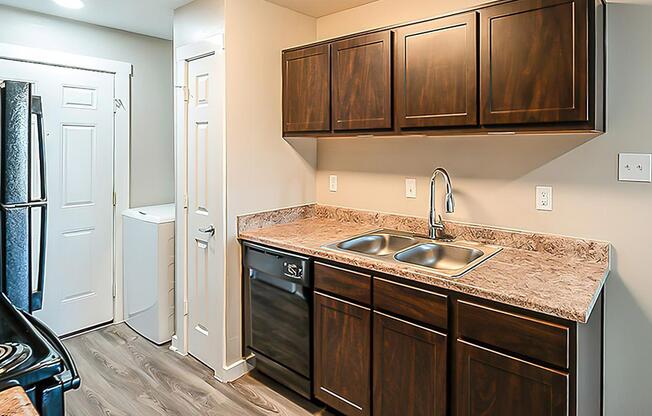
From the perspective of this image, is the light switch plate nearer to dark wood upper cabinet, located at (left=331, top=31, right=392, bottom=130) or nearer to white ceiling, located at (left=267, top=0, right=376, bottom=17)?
dark wood upper cabinet, located at (left=331, top=31, right=392, bottom=130)

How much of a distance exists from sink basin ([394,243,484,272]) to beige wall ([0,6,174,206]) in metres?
2.40

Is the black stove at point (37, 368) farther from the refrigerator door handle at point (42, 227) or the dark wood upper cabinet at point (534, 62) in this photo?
the dark wood upper cabinet at point (534, 62)

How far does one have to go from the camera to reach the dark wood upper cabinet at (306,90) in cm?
263

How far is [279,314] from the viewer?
8.23ft

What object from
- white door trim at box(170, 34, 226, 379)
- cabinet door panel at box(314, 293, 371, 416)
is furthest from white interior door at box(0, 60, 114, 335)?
cabinet door panel at box(314, 293, 371, 416)

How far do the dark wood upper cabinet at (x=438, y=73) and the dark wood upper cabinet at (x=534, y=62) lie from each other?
62 millimetres

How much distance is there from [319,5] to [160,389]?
8.40 feet

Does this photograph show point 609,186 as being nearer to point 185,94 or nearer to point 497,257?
point 497,257

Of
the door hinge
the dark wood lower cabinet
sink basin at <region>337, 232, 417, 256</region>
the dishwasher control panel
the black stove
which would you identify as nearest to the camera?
the black stove

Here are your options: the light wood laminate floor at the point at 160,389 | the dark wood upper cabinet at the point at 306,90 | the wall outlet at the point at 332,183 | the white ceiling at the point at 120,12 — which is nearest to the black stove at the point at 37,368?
the light wood laminate floor at the point at 160,389

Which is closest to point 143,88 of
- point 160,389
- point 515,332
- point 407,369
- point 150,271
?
point 150,271

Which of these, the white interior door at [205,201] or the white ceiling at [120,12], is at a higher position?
the white ceiling at [120,12]

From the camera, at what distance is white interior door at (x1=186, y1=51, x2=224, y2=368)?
8.75ft

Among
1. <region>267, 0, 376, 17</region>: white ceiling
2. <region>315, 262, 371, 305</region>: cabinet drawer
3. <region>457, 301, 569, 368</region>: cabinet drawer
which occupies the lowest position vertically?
<region>457, 301, 569, 368</region>: cabinet drawer
